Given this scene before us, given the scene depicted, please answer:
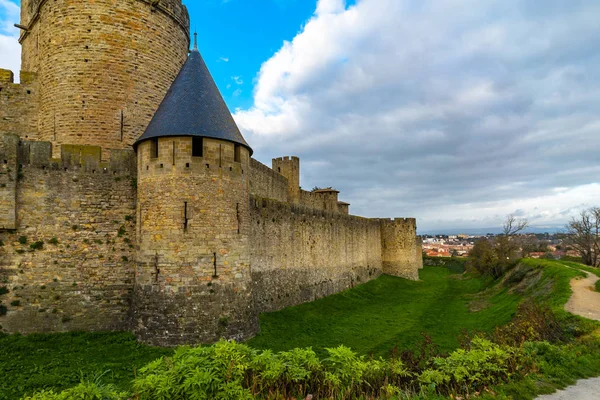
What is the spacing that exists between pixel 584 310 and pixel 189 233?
14231 millimetres

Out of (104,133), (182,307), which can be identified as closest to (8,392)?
(182,307)

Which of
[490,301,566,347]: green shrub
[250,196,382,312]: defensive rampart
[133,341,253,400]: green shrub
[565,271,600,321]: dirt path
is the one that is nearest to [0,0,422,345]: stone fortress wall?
[250,196,382,312]: defensive rampart

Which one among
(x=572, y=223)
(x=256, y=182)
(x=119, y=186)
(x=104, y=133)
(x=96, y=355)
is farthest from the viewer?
(x=572, y=223)

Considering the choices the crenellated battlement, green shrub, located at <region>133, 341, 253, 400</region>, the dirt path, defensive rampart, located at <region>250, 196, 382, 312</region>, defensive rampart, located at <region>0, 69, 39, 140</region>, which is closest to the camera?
green shrub, located at <region>133, 341, 253, 400</region>

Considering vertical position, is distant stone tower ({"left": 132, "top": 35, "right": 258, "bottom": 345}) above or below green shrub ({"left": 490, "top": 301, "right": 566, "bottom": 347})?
above

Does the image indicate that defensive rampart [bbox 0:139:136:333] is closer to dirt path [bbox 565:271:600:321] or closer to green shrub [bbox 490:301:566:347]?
green shrub [bbox 490:301:566:347]

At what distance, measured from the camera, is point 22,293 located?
11.3m

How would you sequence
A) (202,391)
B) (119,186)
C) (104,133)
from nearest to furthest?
1. (202,391)
2. (119,186)
3. (104,133)

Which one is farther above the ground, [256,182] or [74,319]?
[256,182]

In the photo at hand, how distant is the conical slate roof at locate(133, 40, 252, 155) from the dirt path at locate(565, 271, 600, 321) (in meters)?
13.2

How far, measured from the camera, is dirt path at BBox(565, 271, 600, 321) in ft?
44.1

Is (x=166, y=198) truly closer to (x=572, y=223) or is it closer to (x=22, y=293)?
(x=22, y=293)

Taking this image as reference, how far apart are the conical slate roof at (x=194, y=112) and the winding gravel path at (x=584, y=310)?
10.4 metres

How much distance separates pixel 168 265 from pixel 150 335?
6.88 ft
